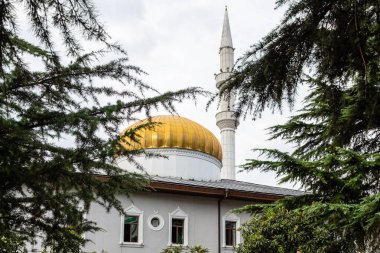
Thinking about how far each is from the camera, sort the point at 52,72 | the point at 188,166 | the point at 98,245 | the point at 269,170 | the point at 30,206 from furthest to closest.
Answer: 1. the point at 188,166
2. the point at 98,245
3. the point at 269,170
4. the point at 30,206
5. the point at 52,72

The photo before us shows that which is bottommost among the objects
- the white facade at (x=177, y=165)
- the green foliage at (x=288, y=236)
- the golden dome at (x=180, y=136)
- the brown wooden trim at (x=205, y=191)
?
the green foliage at (x=288, y=236)

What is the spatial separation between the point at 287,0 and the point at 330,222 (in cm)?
845

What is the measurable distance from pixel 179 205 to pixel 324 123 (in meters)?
8.46

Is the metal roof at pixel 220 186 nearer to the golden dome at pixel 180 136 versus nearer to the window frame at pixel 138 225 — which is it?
the window frame at pixel 138 225

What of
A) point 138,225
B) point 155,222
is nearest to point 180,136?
point 155,222

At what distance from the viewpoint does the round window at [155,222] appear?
1958cm

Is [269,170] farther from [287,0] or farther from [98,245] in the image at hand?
[98,245]

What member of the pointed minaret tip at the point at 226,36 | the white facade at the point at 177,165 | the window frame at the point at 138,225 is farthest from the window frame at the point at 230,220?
the pointed minaret tip at the point at 226,36

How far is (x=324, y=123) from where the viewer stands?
43.2 ft

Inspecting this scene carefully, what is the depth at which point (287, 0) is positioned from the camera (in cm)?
418

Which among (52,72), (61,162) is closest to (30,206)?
(61,162)

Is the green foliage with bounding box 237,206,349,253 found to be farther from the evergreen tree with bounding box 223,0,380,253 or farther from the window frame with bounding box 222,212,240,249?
the window frame with bounding box 222,212,240,249

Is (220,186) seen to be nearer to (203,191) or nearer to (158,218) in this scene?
(203,191)

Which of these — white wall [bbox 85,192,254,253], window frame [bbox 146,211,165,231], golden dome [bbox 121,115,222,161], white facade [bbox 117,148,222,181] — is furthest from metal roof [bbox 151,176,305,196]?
golden dome [bbox 121,115,222,161]
